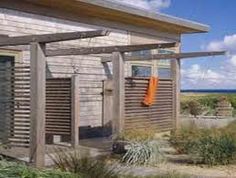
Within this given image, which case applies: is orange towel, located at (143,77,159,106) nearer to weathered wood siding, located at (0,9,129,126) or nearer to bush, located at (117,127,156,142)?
weathered wood siding, located at (0,9,129,126)

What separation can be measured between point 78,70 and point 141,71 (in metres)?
3.37

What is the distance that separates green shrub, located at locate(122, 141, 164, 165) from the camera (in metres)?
10.4

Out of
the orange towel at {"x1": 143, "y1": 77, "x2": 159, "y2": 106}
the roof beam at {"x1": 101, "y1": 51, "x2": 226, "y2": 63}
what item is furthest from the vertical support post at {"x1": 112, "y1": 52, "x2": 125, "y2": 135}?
the roof beam at {"x1": 101, "y1": 51, "x2": 226, "y2": 63}

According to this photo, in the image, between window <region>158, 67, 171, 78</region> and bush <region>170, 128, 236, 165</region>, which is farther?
window <region>158, 67, 171, 78</region>

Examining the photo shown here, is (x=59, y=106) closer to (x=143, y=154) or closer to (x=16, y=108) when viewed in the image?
(x=16, y=108)

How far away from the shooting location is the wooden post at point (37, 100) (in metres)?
8.51

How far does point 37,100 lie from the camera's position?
8523 millimetres

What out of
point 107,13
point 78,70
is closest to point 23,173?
point 78,70

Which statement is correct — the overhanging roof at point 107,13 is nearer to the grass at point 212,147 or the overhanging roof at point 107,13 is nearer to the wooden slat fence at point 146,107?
the wooden slat fence at point 146,107

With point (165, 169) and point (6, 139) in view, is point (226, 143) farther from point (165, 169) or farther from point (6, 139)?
point (6, 139)

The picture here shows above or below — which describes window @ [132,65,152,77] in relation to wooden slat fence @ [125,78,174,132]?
above

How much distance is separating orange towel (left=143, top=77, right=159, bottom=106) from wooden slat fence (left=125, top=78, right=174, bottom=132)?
0.12 meters

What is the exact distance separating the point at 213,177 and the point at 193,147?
5.62 feet

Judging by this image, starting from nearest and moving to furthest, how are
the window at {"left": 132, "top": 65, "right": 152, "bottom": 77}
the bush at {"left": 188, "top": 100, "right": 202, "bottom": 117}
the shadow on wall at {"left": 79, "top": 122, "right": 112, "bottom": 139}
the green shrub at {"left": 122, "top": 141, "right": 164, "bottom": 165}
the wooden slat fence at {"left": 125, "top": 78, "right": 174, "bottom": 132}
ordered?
1. the green shrub at {"left": 122, "top": 141, "right": 164, "bottom": 165}
2. the wooden slat fence at {"left": 125, "top": 78, "right": 174, "bottom": 132}
3. the shadow on wall at {"left": 79, "top": 122, "right": 112, "bottom": 139}
4. the window at {"left": 132, "top": 65, "right": 152, "bottom": 77}
5. the bush at {"left": 188, "top": 100, "right": 202, "bottom": 117}
